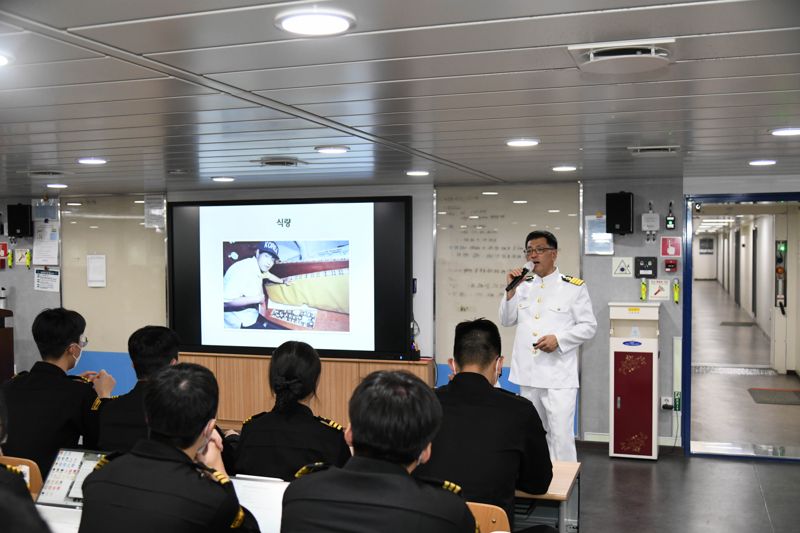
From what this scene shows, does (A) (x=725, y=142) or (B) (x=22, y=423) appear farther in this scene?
(A) (x=725, y=142)

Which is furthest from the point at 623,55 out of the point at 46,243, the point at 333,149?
the point at 46,243

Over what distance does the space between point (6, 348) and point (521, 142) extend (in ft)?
20.3

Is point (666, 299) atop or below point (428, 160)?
below

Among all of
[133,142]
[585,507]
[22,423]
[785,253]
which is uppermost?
[133,142]

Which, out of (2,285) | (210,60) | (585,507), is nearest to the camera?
(210,60)

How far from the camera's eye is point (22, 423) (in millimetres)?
3301

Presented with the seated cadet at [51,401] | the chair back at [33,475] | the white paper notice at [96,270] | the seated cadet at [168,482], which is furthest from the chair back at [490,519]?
the white paper notice at [96,270]

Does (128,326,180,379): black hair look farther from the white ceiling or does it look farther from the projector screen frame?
the projector screen frame

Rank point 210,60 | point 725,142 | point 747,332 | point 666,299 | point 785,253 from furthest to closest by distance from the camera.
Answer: point 747,332, point 785,253, point 666,299, point 725,142, point 210,60

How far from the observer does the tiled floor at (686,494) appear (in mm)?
4758

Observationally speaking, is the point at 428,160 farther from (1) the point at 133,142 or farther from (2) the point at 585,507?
(2) the point at 585,507

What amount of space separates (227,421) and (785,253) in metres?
7.40

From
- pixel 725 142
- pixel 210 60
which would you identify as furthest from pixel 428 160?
pixel 210 60

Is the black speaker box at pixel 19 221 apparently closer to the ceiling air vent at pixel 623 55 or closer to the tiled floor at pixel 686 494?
the tiled floor at pixel 686 494
